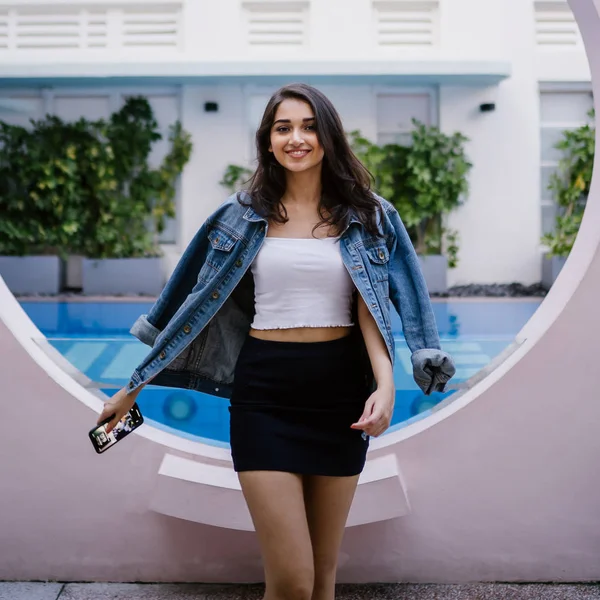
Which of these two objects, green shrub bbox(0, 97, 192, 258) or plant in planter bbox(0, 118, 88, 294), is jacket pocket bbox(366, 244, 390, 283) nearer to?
green shrub bbox(0, 97, 192, 258)

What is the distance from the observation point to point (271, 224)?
1.97 m

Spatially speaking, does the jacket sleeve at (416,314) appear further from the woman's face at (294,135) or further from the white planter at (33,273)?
the white planter at (33,273)

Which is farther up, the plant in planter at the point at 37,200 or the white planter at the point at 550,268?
the plant in planter at the point at 37,200

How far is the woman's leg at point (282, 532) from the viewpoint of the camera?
5.91 ft

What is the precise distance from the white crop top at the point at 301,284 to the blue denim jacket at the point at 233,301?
1.5 inches

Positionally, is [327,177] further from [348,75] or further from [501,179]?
[501,179]

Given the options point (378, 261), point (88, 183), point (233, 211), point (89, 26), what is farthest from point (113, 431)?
point (89, 26)

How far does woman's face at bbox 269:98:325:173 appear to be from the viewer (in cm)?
188

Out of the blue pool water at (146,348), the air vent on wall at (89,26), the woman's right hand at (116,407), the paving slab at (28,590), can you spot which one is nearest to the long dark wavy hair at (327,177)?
the woman's right hand at (116,407)

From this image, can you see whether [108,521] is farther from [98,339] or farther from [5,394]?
[98,339]

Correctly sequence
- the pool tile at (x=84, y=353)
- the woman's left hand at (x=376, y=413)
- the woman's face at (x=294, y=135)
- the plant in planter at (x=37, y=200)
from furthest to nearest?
the plant in planter at (x=37, y=200) → the pool tile at (x=84, y=353) → the woman's face at (x=294, y=135) → the woman's left hand at (x=376, y=413)

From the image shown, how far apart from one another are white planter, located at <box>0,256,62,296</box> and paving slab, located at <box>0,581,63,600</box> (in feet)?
27.3

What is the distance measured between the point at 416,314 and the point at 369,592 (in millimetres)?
1135

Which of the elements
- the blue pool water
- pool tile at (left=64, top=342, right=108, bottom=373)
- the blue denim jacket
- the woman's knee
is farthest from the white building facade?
the woman's knee
